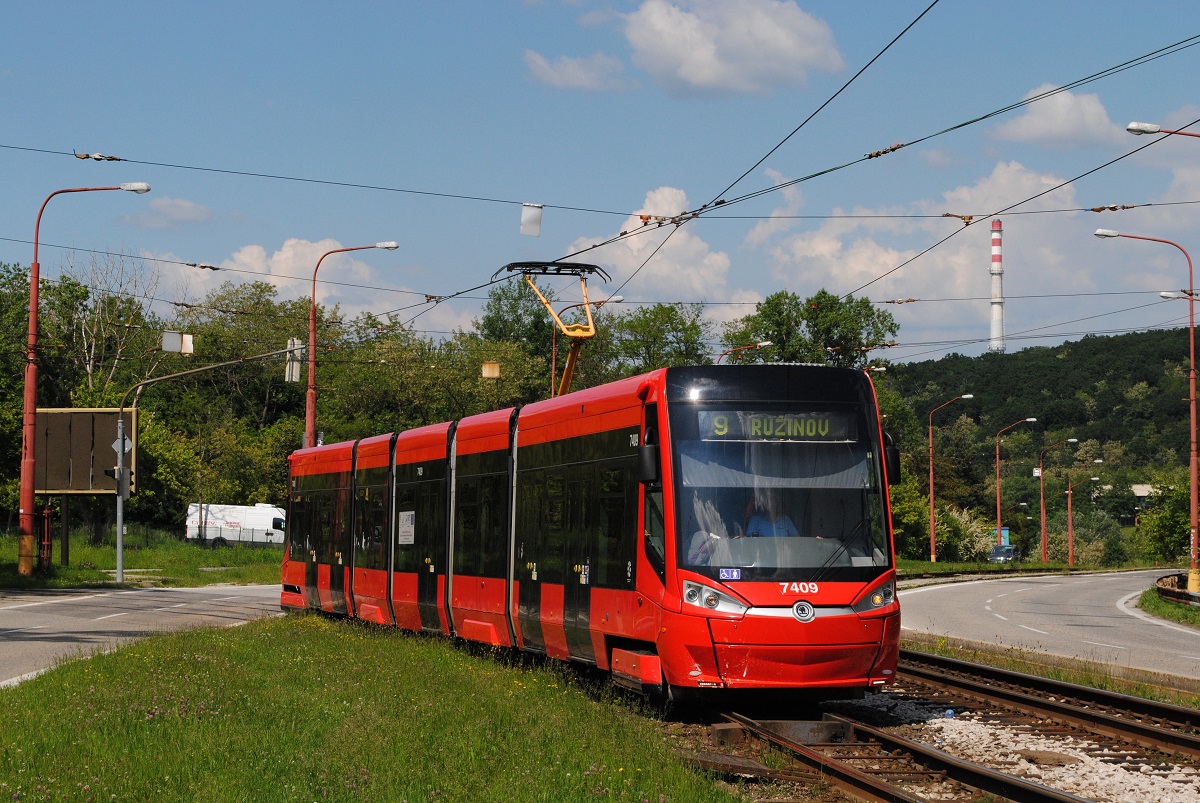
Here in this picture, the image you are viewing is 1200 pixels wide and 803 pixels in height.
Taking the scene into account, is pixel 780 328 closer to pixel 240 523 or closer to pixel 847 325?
pixel 847 325

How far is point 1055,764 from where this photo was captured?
10.4m

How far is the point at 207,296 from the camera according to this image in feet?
306

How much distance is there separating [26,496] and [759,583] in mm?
26433

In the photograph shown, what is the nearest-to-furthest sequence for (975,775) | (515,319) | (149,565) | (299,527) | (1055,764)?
1. (975,775)
2. (1055,764)
3. (299,527)
4. (149,565)
5. (515,319)

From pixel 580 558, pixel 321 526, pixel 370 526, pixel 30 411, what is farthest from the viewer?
pixel 30 411

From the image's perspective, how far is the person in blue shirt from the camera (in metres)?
12.1

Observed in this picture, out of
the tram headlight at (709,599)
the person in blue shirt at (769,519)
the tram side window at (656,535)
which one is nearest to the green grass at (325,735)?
the tram headlight at (709,599)

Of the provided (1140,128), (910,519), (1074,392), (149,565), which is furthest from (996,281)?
(1140,128)

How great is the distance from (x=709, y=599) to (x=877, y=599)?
4.89 feet

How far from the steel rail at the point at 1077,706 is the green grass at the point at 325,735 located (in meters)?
3.84

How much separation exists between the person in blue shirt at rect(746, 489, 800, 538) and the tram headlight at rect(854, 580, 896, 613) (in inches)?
31.2

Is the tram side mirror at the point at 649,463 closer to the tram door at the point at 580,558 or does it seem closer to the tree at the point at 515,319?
the tram door at the point at 580,558

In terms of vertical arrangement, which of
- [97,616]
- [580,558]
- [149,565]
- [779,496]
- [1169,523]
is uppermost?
[1169,523]

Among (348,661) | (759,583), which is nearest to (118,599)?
(348,661)
